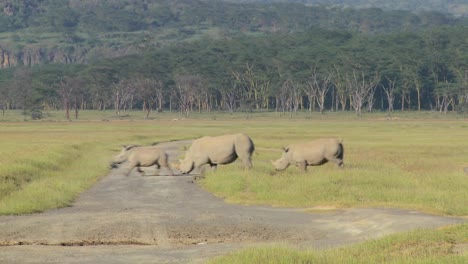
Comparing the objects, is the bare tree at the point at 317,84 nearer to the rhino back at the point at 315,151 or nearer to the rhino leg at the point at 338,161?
the rhino leg at the point at 338,161

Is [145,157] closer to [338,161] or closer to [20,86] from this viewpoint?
[338,161]

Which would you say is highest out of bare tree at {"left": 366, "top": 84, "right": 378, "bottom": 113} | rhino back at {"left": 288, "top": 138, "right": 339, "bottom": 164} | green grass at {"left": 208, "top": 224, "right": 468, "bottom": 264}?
rhino back at {"left": 288, "top": 138, "right": 339, "bottom": 164}

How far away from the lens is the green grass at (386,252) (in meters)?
16.1

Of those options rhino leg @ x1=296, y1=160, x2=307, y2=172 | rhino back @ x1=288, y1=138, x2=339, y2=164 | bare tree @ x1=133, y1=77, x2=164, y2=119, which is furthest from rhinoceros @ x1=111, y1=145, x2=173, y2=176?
bare tree @ x1=133, y1=77, x2=164, y2=119

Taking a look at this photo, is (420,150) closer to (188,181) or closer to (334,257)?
(188,181)

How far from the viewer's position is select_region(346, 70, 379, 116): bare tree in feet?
493

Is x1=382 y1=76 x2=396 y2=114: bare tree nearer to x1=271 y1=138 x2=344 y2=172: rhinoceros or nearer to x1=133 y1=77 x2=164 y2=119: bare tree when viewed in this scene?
x1=133 y1=77 x2=164 y2=119: bare tree

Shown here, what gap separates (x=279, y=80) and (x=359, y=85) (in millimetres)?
19916

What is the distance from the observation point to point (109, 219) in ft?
76.5

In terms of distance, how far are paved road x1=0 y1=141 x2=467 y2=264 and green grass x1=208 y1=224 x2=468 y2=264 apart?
1.56m

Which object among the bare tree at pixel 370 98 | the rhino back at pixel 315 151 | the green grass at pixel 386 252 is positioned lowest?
the bare tree at pixel 370 98

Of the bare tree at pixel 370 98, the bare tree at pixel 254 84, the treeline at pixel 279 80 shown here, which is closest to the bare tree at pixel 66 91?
the treeline at pixel 279 80

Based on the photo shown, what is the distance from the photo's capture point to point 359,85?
156000 mm

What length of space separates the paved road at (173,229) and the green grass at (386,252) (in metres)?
1.56
